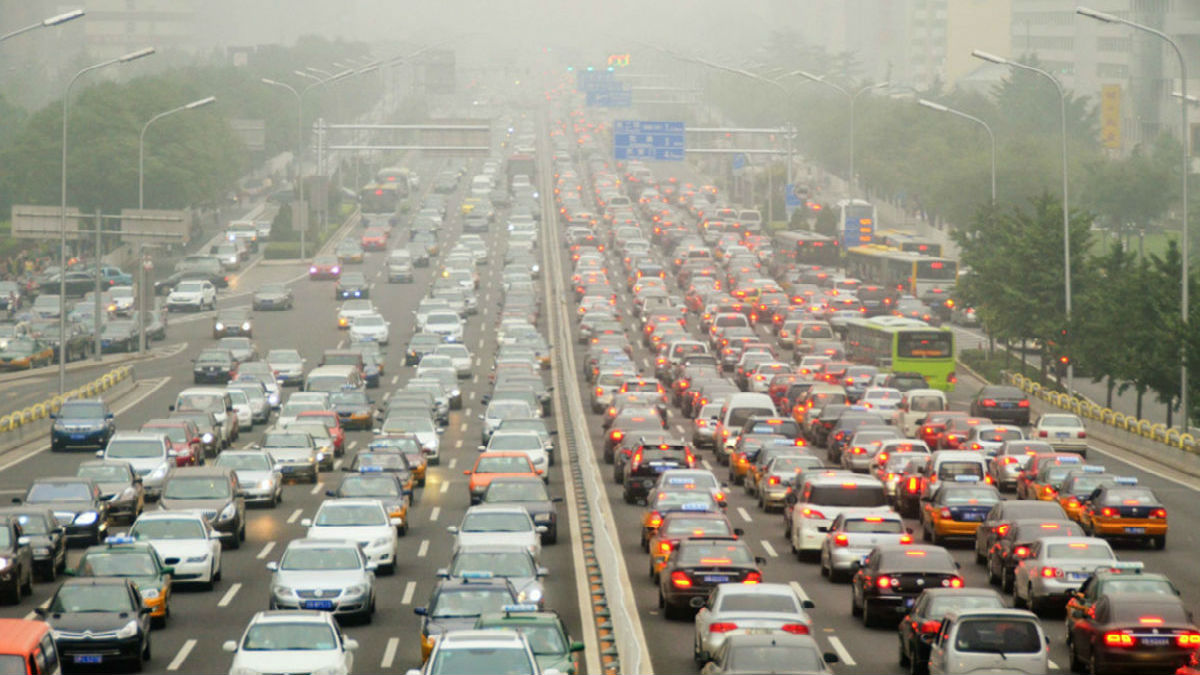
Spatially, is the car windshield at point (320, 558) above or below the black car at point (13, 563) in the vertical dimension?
above

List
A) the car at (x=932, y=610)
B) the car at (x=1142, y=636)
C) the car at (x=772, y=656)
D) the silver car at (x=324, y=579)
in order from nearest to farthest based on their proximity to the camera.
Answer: the car at (x=772, y=656) < the car at (x=1142, y=636) < the car at (x=932, y=610) < the silver car at (x=324, y=579)

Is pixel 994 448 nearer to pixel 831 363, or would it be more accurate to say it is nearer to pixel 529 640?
pixel 831 363

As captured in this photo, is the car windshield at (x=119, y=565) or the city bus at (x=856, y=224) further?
the city bus at (x=856, y=224)

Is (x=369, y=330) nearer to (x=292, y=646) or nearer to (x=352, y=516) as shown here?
(x=352, y=516)

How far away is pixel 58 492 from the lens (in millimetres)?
39594

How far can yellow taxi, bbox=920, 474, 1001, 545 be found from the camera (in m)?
39.6

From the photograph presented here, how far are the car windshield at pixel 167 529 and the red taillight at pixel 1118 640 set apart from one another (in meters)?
15.0

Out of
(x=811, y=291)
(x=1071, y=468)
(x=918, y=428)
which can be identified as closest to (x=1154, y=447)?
(x=918, y=428)

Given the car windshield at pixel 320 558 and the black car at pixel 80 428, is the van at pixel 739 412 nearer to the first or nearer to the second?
the black car at pixel 80 428

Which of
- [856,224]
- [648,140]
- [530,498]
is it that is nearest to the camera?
[530,498]

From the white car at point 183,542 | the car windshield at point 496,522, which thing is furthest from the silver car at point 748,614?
the white car at point 183,542

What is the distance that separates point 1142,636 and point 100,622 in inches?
491

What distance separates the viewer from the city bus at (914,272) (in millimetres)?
101938

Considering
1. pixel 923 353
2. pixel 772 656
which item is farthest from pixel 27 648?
pixel 923 353
